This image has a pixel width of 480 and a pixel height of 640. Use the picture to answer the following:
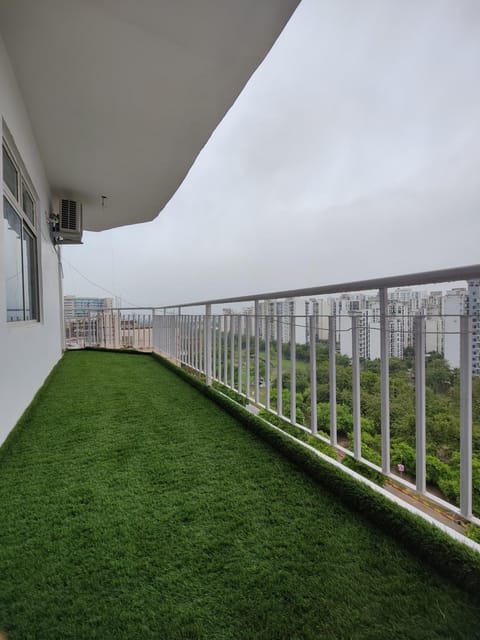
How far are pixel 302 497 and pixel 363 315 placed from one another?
853 millimetres

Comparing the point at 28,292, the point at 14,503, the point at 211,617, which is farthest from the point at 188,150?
the point at 211,617

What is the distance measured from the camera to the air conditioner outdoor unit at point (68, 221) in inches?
194

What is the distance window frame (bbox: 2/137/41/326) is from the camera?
235 centimetres

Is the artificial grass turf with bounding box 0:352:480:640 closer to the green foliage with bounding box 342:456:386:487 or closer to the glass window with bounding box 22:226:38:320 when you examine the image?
the green foliage with bounding box 342:456:386:487

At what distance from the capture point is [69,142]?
11.8 ft

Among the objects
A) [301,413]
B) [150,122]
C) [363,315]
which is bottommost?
[301,413]

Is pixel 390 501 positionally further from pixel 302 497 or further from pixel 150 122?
pixel 150 122

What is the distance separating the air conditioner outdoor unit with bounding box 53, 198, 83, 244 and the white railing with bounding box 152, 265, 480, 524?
12.0 ft

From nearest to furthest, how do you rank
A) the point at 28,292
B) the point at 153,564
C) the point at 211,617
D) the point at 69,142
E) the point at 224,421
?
the point at 211,617, the point at 153,564, the point at 224,421, the point at 28,292, the point at 69,142

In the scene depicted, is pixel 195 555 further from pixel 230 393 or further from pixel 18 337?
pixel 18 337

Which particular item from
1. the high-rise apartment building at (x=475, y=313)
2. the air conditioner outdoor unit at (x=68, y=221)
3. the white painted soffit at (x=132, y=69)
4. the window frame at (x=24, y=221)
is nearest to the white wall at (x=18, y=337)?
the window frame at (x=24, y=221)

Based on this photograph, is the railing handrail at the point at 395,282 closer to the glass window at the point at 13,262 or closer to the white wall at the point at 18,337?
the white wall at the point at 18,337

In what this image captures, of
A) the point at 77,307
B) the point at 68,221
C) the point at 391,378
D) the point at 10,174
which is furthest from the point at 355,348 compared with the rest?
the point at 77,307

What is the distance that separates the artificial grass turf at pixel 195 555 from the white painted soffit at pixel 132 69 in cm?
279
